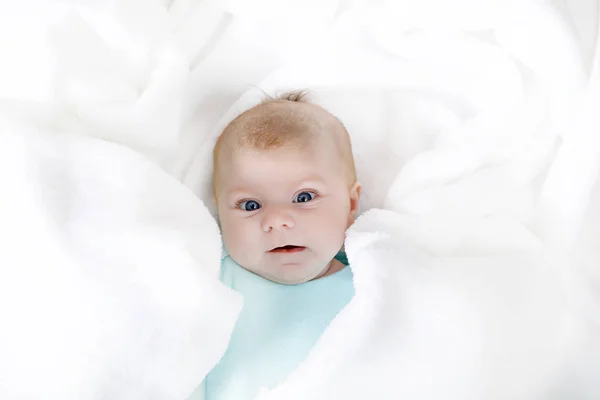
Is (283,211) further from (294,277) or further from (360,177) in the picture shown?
(360,177)

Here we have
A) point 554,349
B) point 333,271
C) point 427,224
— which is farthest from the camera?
point 333,271

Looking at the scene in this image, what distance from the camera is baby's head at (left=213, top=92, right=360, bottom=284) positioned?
113 centimetres

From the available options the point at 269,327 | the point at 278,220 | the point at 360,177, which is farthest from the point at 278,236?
the point at 360,177

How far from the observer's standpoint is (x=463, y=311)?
0.98m

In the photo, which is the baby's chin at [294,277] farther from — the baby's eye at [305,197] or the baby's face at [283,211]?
the baby's eye at [305,197]

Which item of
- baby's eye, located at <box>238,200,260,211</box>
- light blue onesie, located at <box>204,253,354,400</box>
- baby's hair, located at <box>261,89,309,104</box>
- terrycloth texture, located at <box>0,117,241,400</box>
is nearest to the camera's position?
terrycloth texture, located at <box>0,117,241,400</box>

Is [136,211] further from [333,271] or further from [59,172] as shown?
[333,271]

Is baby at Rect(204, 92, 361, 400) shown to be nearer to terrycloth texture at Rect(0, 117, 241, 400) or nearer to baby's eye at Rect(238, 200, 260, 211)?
baby's eye at Rect(238, 200, 260, 211)

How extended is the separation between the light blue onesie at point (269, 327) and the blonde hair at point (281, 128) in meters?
0.22

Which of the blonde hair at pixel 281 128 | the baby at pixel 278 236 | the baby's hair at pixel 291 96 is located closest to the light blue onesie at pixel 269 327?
the baby at pixel 278 236

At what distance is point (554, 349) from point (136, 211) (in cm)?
69

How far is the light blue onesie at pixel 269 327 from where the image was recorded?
1.07 m

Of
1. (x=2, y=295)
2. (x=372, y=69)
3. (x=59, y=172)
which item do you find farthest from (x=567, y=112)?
(x=2, y=295)

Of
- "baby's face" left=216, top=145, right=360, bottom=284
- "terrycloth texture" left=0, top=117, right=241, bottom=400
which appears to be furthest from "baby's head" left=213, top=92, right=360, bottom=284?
"terrycloth texture" left=0, top=117, right=241, bottom=400
